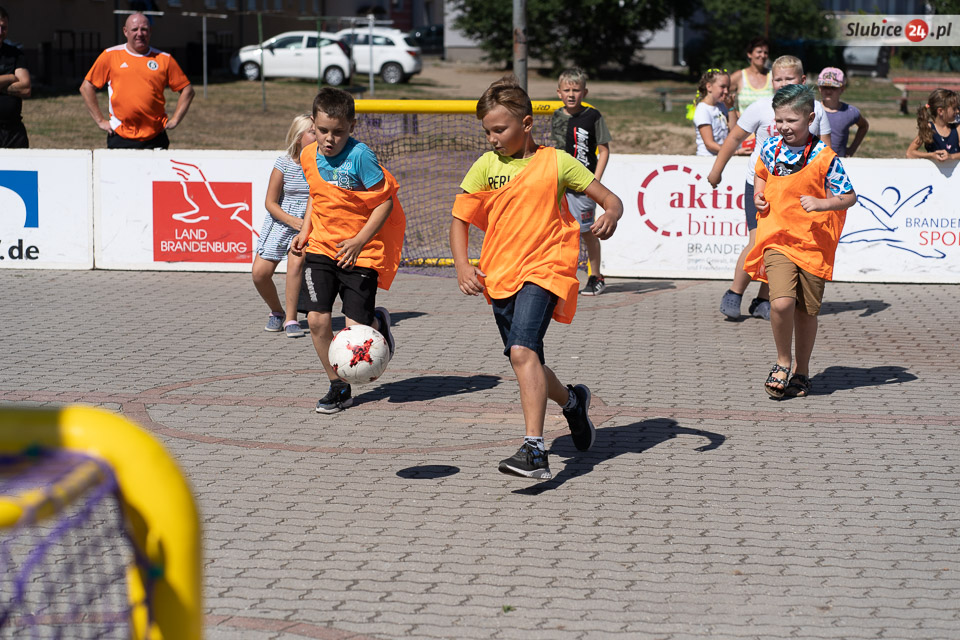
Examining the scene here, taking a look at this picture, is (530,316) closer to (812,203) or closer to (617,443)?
(617,443)

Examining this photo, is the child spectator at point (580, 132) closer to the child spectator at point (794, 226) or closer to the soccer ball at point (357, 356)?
the child spectator at point (794, 226)

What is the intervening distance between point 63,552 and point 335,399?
105 inches

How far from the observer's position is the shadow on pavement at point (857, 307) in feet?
A: 34.3

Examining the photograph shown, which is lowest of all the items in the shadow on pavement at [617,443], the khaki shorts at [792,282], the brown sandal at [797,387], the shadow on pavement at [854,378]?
the shadow on pavement at [617,443]

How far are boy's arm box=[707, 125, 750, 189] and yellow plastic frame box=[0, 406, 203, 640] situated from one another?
726cm

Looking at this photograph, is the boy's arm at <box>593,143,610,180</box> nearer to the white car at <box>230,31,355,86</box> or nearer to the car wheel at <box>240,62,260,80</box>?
the white car at <box>230,31,355,86</box>

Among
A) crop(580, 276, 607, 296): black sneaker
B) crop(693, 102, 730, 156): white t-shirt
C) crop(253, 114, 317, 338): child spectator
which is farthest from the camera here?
crop(693, 102, 730, 156): white t-shirt

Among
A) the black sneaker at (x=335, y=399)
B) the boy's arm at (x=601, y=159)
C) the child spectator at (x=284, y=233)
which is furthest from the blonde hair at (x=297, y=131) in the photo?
the boy's arm at (x=601, y=159)

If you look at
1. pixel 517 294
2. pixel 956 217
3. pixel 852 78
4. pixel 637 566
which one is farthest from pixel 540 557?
pixel 852 78

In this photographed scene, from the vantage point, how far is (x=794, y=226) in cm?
743

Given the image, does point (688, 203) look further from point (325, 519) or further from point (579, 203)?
point (325, 519)

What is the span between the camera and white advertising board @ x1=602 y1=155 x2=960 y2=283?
1150cm

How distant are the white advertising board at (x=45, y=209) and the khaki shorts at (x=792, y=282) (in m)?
7.25

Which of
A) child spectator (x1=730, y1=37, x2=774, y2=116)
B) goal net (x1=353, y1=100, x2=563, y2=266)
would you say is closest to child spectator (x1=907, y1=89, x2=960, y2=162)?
child spectator (x1=730, y1=37, x2=774, y2=116)
